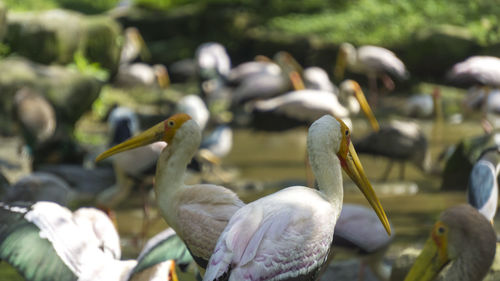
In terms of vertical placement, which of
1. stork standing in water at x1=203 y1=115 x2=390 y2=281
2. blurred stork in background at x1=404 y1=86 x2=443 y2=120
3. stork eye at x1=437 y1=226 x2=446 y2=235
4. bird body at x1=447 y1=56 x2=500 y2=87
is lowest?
blurred stork in background at x1=404 y1=86 x2=443 y2=120

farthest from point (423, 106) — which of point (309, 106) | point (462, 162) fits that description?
point (462, 162)

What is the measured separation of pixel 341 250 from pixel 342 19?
10.6 metres

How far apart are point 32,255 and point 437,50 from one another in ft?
34.6

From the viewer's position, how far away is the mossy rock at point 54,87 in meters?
8.70

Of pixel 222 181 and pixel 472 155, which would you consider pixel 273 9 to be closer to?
pixel 222 181

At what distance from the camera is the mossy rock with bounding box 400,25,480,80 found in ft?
42.8

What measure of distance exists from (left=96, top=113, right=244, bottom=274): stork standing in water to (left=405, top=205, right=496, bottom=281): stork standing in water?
0.80 metres

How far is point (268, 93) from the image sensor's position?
10172 mm

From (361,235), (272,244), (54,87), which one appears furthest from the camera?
(54,87)

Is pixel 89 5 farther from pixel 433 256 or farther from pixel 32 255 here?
pixel 433 256

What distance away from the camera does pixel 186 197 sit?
11.6 ft

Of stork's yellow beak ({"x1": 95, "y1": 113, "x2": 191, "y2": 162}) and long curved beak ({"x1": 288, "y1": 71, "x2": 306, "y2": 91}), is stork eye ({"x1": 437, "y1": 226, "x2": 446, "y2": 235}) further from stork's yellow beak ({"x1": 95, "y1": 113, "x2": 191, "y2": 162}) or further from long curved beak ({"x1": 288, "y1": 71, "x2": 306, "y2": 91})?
long curved beak ({"x1": 288, "y1": 71, "x2": 306, "y2": 91})


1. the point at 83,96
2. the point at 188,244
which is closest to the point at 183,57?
the point at 83,96

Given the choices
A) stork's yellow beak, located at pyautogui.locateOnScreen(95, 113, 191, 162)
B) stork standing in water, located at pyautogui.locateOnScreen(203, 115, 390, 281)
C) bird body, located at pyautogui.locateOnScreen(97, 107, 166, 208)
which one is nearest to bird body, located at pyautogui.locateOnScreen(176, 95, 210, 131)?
bird body, located at pyautogui.locateOnScreen(97, 107, 166, 208)
